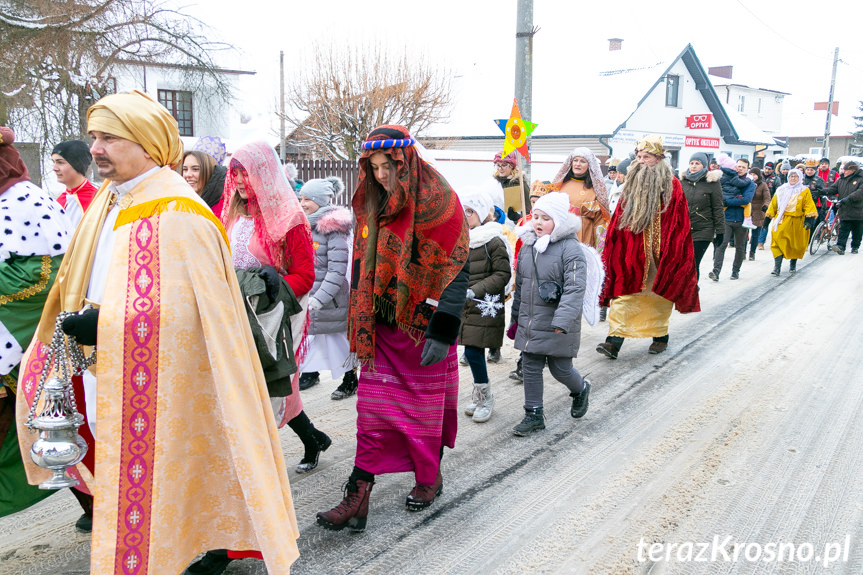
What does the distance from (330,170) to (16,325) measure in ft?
45.6

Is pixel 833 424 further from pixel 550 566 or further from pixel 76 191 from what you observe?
pixel 76 191

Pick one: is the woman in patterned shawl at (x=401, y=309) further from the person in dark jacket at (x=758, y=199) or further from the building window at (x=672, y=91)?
the building window at (x=672, y=91)

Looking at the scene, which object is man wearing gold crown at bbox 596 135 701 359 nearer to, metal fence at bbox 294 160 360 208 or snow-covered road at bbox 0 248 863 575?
snow-covered road at bbox 0 248 863 575

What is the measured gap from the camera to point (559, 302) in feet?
15.0

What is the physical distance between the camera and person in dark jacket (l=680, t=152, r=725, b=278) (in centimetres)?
855

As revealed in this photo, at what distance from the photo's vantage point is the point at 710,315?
27.6 feet

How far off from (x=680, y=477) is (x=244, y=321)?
2.81m

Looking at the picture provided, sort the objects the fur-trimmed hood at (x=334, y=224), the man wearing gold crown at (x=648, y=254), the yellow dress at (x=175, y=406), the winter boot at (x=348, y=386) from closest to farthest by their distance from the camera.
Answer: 1. the yellow dress at (x=175, y=406)
2. the fur-trimmed hood at (x=334, y=224)
3. the winter boot at (x=348, y=386)
4. the man wearing gold crown at (x=648, y=254)

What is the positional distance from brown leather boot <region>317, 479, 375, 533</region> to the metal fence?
12651 mm

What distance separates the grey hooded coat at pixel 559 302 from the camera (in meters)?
4.54

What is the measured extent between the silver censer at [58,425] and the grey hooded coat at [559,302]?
9.82ft

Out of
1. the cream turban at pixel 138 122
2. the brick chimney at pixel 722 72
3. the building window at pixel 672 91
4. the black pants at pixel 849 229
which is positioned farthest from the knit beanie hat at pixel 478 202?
the brick chimney at pixel 722 72

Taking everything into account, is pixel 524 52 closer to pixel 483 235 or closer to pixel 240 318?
pixel 483 235

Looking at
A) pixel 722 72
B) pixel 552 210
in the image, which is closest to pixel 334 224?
pixel 552 210
